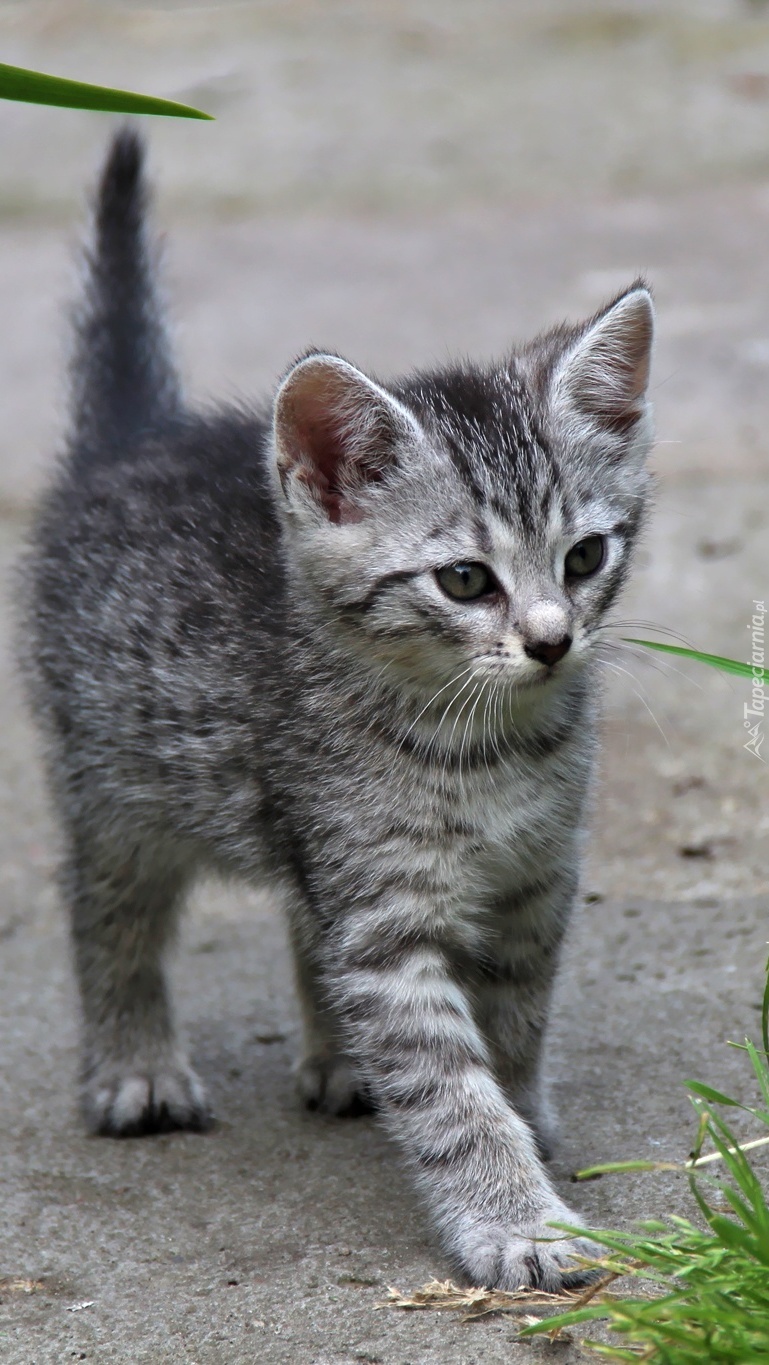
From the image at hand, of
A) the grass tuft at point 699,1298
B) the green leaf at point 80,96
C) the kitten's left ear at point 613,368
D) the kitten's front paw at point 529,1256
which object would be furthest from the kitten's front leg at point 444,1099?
the green leaf at point 80,96

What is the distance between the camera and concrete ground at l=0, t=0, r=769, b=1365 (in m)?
2.92

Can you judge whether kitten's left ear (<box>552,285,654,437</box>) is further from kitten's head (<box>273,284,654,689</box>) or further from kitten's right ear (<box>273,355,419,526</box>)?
kitten's right ear (<box>273,355,419,526</box>)

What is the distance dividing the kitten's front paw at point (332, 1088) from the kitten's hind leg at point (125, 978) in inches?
9.4

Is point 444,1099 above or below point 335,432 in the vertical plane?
below

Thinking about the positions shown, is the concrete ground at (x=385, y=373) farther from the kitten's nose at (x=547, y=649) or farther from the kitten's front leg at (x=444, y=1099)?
the kitten's nose at (x=547, y=649)

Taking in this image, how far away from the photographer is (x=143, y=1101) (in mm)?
3635

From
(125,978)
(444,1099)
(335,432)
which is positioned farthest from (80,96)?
(125,978)

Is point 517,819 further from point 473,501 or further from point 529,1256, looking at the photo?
point 529,1256

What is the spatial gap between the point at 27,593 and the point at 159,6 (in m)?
12.5

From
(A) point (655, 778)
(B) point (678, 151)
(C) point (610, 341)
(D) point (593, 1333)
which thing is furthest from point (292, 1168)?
(B) point (678, 151)

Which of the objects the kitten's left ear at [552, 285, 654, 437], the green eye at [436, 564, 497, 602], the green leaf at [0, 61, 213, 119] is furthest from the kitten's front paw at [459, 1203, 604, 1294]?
the green leaf at [0, 61, 213, 119]

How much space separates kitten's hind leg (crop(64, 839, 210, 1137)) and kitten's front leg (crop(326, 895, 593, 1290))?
81 centimetres

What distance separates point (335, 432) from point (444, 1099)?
1.27 metres

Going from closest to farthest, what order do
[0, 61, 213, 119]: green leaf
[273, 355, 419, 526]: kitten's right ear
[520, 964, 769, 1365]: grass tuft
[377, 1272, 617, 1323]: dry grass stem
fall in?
1. [520, 964, 769, 1365]: grass tuft
2. [0, 61, 213, 119]: green leaf
3. [377, 1272, 617, 1323]: dry grass stem
4. [273, 355, 419, 526]: kitten's right ear
